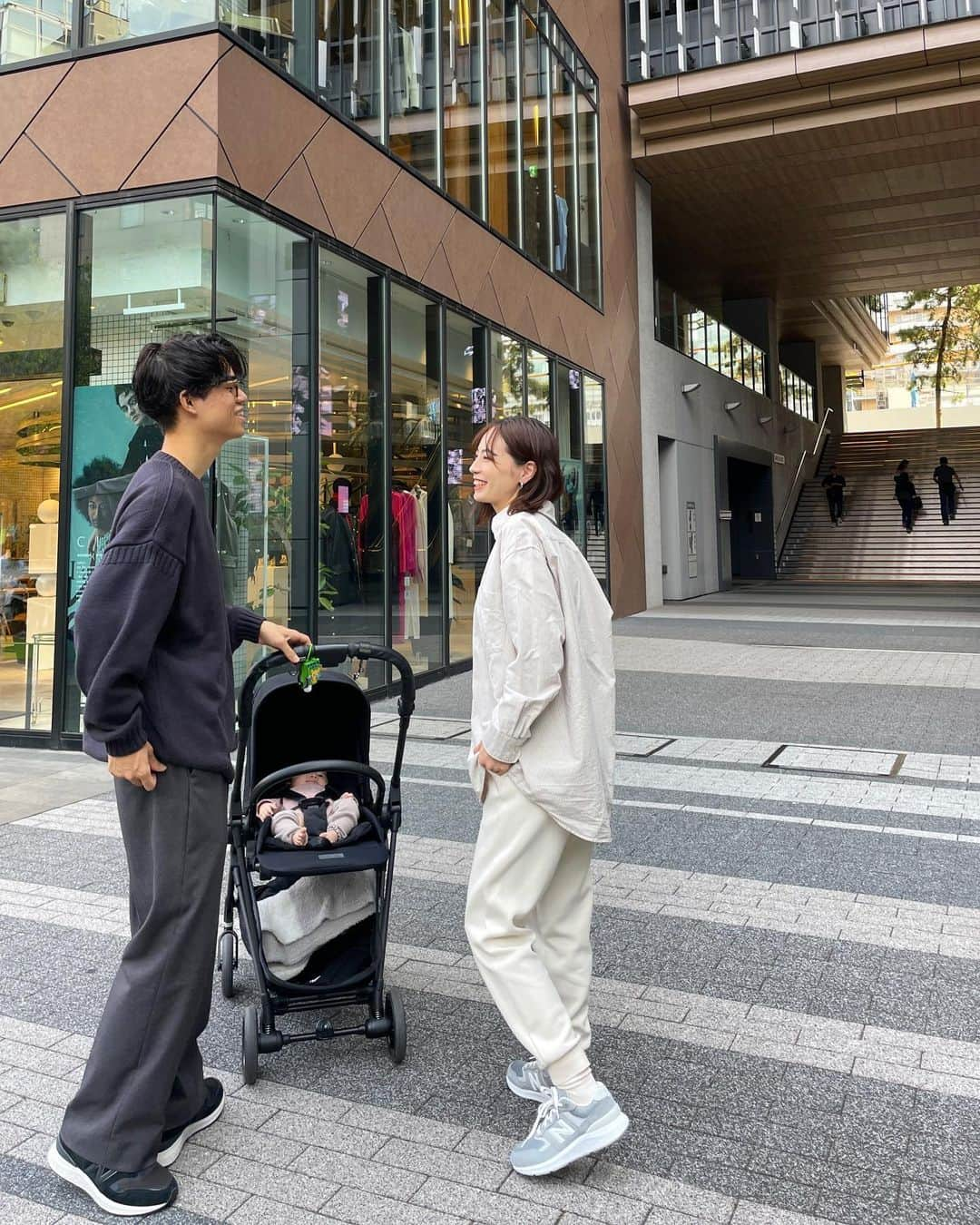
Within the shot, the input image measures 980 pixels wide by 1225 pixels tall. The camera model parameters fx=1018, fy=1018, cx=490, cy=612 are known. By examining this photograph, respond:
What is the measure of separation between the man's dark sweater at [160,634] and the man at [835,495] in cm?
3141

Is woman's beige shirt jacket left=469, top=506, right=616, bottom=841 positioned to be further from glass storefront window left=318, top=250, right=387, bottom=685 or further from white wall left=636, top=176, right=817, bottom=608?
white wall left=636, top=176, right=817, bottom=608

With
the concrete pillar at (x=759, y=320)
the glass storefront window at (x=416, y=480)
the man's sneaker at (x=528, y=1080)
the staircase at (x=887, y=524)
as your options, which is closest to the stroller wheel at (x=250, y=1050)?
the man's sneaker at (x=528, y=1080)

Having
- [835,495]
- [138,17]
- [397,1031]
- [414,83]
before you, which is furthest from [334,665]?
[835,495]

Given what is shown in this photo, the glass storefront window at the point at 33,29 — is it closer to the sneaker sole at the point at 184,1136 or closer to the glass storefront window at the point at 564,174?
the sneaker sole at the point at 184,1136

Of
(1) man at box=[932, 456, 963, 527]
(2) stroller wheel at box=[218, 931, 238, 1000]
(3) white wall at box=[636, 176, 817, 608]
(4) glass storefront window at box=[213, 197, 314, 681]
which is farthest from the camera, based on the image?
(1) man at box=[932, 456, 963, 527]

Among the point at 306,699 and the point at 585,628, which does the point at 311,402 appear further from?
the point at 585,628

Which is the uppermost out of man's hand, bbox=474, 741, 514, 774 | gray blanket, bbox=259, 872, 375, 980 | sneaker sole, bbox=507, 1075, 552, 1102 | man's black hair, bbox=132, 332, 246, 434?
man's black hair, bbox=132, 332, 246, 434

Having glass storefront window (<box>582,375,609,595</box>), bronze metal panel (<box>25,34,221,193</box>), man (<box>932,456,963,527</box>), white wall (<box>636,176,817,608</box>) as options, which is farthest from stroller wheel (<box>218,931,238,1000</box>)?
man (<box>932,456,963,527</box>)

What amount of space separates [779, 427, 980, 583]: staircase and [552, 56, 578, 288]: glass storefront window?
1529cm

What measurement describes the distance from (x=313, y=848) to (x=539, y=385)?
41.8 ft

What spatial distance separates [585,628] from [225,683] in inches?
37.8

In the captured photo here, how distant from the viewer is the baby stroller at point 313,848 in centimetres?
299

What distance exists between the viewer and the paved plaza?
2.47 meters

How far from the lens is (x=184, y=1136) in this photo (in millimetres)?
2670
